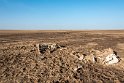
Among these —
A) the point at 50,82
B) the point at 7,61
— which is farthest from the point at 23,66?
the point at 50,82

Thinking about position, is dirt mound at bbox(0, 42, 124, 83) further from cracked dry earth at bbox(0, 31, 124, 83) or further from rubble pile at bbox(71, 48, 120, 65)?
rubble pile at bbox(71, 48, 120, 65)

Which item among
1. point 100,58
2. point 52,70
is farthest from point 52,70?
point 100,58

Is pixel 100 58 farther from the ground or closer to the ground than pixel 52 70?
farther from the ground

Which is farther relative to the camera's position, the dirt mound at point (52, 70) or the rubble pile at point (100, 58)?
the rubble pile at point (100, 58)

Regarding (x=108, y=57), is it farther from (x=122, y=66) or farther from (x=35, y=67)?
(x=35, y=67)

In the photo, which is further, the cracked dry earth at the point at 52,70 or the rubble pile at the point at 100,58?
the rubble pile at the point at 100,58

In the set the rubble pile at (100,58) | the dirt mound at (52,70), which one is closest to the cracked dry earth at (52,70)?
the dirt mound at (52,70)

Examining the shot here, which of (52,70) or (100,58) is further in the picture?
(100,58)

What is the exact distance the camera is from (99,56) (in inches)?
542

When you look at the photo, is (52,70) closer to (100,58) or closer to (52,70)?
(52,70)

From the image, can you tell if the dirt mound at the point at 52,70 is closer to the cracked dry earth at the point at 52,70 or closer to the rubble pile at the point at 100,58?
the cracked dry earth at the point at 52,70

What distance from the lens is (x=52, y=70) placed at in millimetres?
11125

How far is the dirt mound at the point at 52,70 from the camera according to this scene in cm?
998

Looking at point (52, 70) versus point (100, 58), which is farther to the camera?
point (100, 58)
